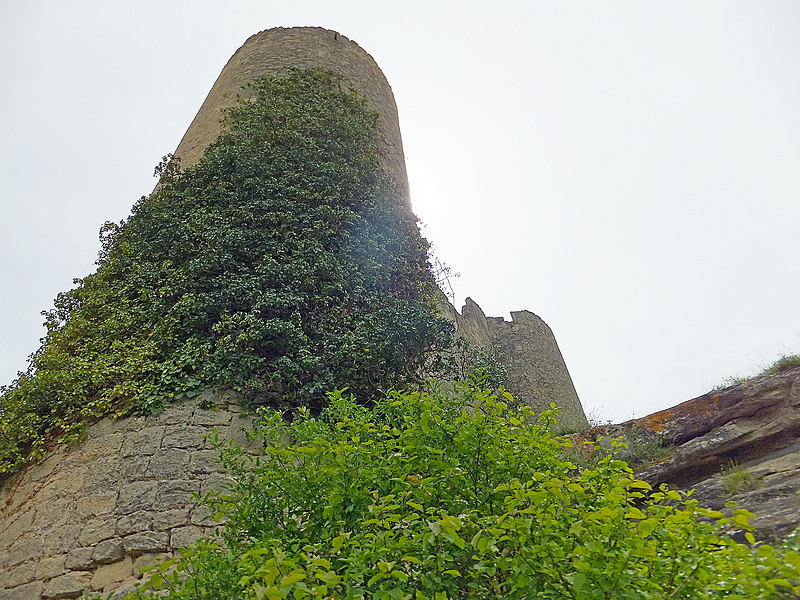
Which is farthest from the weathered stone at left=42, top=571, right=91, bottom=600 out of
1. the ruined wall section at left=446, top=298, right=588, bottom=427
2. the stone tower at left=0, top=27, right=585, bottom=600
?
the ruined wall section at left=446, top=298, right=588, bottom=427

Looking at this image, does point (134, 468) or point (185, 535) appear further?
point (134, 468)

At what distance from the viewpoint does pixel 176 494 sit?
444 cm

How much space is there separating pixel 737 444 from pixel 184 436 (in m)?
4.45

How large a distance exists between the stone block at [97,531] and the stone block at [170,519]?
12.7 inches

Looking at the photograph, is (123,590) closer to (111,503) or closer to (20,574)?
(111,503)

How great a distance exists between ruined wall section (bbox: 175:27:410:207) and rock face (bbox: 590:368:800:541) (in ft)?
16.2

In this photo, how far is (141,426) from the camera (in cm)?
489

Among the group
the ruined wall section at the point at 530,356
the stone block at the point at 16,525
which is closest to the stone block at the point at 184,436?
the stone block at the point at 16,525

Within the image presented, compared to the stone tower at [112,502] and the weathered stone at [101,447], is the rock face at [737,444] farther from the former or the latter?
the weathered stone at [101,447]

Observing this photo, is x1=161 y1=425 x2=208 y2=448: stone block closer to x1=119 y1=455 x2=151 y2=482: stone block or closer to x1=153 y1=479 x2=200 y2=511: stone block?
x1=119 y1=455 x2=151 y2=482: stone block

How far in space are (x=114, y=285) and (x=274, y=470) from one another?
13.7 ft

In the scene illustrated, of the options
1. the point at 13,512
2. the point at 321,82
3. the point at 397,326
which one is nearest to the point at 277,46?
the point at 321,82

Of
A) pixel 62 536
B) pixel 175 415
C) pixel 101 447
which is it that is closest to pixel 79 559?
pixel 62 536

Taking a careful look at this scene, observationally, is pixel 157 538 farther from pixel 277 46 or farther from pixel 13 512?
pixel 277 46
